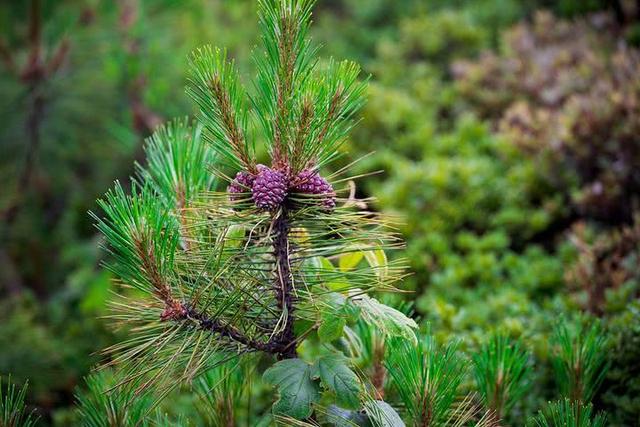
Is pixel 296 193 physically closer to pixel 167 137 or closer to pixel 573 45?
pixel 167 137

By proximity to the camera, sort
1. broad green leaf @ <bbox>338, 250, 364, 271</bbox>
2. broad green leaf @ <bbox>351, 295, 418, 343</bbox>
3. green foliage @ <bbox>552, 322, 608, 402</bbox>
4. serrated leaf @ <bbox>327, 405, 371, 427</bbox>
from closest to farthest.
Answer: broad green leaf @ <bbox>351, 295, 418, 343</bbox> → serrated leaf @ <bbox>327, 405, 371, 427</bbox> → broad green leaf @ <bbox>338, 250, 364, 271</bbox> → green foliage @ <bbox>552, 322, 608, 402</bbox>

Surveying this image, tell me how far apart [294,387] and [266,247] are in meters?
0.25

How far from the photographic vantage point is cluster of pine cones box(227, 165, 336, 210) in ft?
3.43

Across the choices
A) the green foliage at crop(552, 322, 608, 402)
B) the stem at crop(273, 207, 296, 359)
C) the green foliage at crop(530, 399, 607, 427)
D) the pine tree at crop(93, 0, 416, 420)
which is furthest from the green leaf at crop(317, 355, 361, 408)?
the green foliage at crop(552, 322, 608, 402)

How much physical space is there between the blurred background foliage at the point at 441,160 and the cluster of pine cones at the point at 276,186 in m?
0.94

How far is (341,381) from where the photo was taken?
3.51ft

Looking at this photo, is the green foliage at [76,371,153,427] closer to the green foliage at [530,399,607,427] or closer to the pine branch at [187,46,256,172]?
the pine branch at [187,46,256,172]

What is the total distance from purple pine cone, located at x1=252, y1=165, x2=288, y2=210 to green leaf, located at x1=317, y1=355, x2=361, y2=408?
0.29 meters

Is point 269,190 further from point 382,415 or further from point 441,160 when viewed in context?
point 441,160

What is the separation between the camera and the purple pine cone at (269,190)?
104 centimetres

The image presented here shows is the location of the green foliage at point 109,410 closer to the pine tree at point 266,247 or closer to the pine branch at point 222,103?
the pine tree at point 266,247

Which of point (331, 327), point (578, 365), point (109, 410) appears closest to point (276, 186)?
point (331, 327)

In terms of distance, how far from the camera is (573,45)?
3.56 meters

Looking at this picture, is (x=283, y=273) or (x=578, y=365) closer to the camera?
(x=283, y=273)
